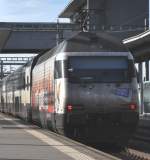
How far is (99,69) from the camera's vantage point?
19.0 meters

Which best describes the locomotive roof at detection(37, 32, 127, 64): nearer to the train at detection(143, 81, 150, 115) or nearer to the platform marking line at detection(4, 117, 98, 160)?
the platform marking line at detection(4, 117, 98, 160)

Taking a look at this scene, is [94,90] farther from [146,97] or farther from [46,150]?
[146,97]

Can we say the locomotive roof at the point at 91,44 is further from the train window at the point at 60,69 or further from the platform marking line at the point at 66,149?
the platform marking line at the point at 66,149

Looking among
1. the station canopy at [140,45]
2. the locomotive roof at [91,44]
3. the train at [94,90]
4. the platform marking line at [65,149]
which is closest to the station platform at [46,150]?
the platform marking line at [65,149]

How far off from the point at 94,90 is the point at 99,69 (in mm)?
791

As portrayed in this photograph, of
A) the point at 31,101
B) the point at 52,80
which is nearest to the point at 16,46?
the point at 31,101

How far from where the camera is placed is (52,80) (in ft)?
67.4

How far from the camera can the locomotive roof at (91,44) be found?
1950cm

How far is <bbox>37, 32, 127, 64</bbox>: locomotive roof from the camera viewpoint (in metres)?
19.5

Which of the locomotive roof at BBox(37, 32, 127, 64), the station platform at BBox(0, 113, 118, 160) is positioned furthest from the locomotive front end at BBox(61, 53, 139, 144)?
the station platform at BBox(0, 113, 118, 160)

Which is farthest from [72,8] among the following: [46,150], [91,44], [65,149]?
[46,150]

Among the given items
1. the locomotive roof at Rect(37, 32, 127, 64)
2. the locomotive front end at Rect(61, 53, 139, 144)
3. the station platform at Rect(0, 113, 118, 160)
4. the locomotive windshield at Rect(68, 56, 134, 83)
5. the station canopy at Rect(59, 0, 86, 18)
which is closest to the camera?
the station platform at Rect(0, 113, 118, 160)

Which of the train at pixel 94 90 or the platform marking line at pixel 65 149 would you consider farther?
the train at pixel 94 90

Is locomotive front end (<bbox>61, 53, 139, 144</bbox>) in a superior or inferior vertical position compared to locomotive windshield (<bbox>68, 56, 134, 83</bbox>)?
inferior
